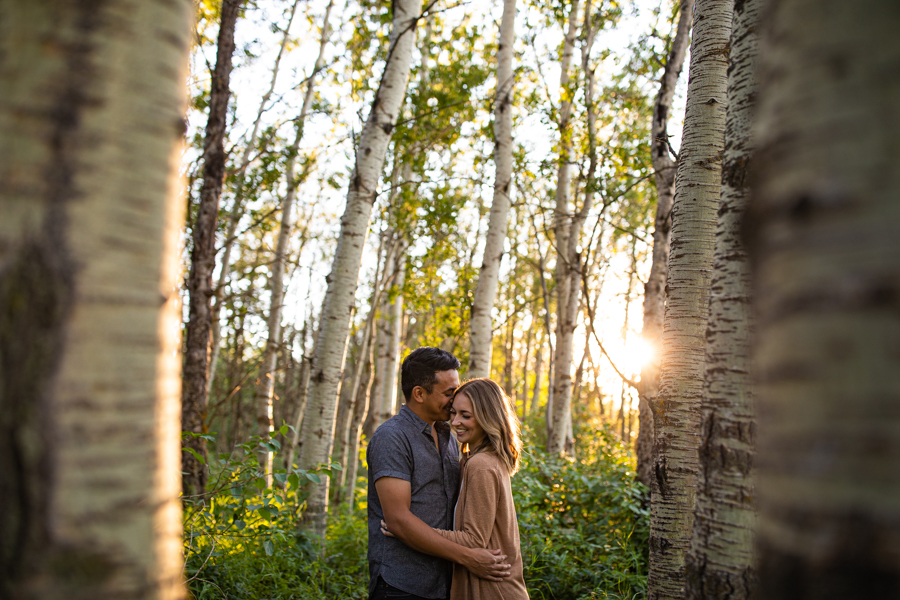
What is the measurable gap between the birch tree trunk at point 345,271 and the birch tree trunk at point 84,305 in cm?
359

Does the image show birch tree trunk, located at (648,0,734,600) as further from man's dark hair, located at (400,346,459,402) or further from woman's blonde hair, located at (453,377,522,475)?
man's dark hair, located at (400,346,459,402)

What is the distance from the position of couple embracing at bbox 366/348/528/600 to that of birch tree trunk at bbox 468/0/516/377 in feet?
8.66

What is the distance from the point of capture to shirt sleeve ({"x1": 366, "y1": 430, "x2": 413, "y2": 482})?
98.2 inches

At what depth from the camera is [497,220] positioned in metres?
5.89

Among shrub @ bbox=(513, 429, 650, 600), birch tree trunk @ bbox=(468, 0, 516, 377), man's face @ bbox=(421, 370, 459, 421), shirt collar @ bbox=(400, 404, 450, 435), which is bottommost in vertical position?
shrub @ bbox=(513, 429, 650, 600)

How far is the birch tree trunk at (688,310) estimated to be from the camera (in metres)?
2.27

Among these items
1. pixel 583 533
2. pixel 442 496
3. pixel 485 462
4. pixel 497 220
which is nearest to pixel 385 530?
pixel 442 496

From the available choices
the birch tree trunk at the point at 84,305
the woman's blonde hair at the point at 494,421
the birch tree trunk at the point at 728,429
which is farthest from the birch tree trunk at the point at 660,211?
the birch tree trunk at the point at 84,305

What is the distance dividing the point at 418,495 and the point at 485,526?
15.4 inches

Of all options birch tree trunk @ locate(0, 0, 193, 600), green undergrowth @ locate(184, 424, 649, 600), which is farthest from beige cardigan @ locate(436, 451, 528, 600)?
birch tree trunk @ locate(0, 0, 193, 600)

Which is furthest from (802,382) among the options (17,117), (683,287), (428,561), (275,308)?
(275,308)

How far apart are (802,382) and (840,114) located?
37cm

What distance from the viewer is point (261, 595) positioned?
141 inches

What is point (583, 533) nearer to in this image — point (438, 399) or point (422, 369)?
point (438, 399)
